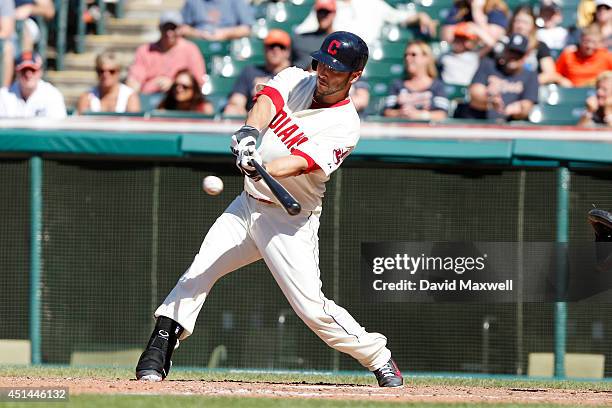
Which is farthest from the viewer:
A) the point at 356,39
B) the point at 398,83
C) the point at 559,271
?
the point at 398,83

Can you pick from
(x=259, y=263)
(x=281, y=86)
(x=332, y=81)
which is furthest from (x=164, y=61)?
(x=332, y=81)

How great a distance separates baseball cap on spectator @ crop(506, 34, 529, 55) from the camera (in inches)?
411

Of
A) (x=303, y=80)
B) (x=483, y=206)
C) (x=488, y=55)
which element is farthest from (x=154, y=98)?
(x=303, y=80)

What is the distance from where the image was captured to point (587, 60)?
11.0m

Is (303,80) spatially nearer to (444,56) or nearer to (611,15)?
(444,56)

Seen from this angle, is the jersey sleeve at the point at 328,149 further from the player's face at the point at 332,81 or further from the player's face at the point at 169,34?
the player's face at the point at 169,34

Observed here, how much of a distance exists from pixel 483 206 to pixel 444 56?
288 cm

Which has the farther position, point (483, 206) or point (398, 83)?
point (398, 83)

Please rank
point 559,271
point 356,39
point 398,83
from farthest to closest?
1. point 398,83
2. point 559,271
3. point 356,39

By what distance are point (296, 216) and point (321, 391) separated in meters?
0.96

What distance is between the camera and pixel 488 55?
1092cm

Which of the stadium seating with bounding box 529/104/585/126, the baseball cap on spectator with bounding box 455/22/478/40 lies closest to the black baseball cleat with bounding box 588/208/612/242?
Answer: the stadium seating with bounding box 529/104/585/126

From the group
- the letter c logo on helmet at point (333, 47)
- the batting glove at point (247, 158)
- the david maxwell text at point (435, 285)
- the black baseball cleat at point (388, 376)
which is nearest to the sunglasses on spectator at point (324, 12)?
the david maxwell text at point (435, 285)

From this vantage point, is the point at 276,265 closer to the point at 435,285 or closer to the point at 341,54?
the point at 341,54
